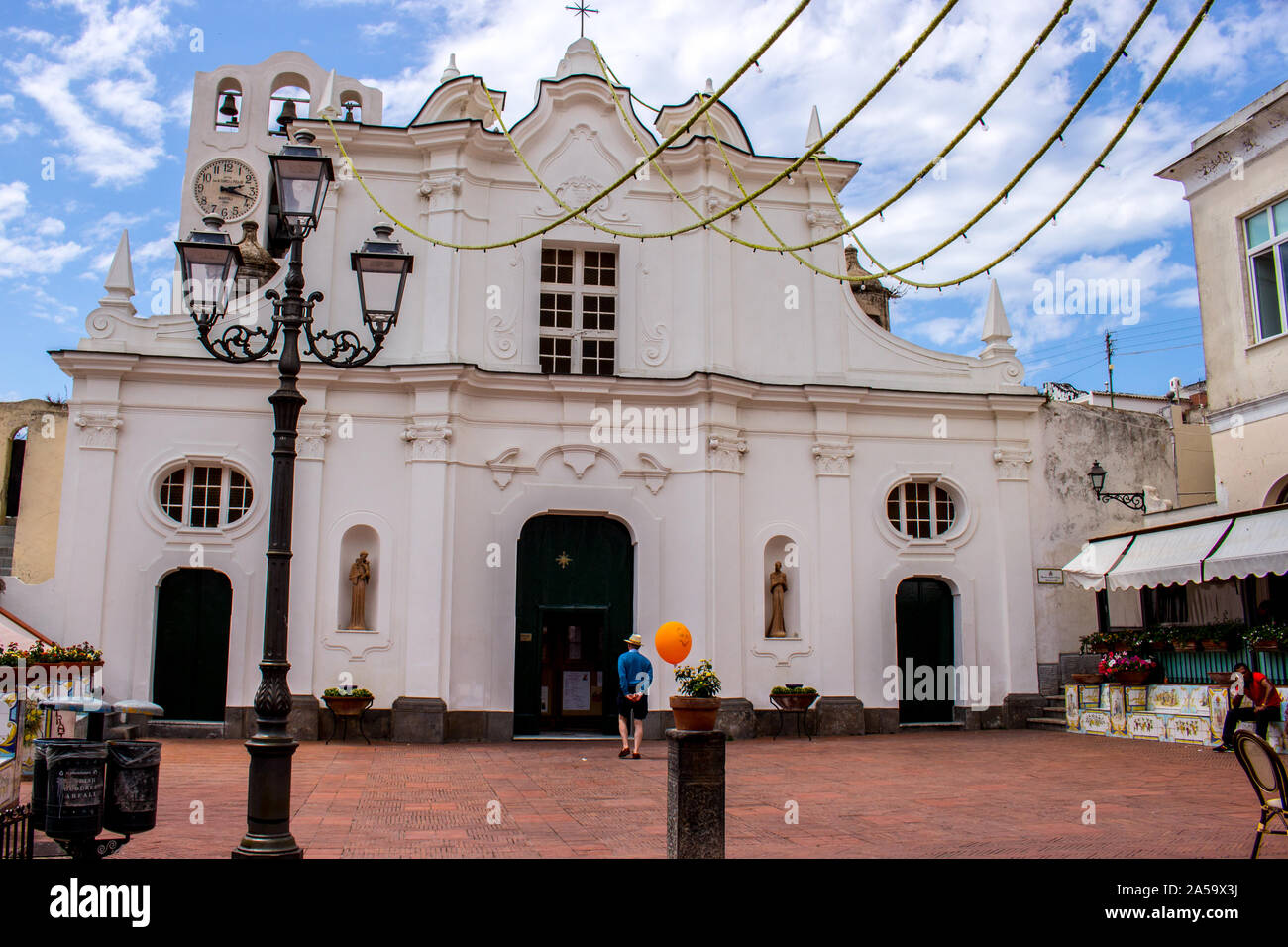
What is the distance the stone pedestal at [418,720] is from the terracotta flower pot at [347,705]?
0.55 metres

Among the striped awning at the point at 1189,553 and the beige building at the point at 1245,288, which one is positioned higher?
the beige building at the point at 1245,288

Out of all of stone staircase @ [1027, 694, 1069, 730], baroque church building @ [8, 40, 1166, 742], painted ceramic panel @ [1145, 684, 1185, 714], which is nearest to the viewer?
painted ceramic panel @ [1145, 684, 1185, 714]

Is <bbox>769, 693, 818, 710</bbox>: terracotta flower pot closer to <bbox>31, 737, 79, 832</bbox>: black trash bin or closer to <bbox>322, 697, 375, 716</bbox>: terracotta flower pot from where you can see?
<bbox>322, 697, 375, 716</bbox>: terracotta flower pot

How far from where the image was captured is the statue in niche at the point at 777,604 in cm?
1867

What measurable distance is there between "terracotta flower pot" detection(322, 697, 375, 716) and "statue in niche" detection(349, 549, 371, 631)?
1.28 m

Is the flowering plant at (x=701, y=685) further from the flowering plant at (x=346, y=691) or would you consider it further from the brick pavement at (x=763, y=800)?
the flowering plant at (x=346, y=691)

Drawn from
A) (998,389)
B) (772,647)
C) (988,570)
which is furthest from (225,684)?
(998,389)

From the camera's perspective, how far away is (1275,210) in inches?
651

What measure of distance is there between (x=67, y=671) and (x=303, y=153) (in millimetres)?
9964

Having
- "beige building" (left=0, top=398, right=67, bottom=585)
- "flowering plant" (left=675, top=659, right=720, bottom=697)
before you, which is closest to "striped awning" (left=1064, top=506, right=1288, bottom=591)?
"flowering plant" (left=675, top=659, right=720, bottom=697)

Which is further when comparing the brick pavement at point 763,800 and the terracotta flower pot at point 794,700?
the terracotta flower pot at point 794,700

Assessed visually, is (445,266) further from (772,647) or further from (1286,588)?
(1286,588)

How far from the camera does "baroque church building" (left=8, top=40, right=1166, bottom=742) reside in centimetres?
1759

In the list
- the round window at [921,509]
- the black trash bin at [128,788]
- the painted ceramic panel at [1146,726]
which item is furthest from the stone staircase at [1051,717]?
the black trash bin at [128,788]
